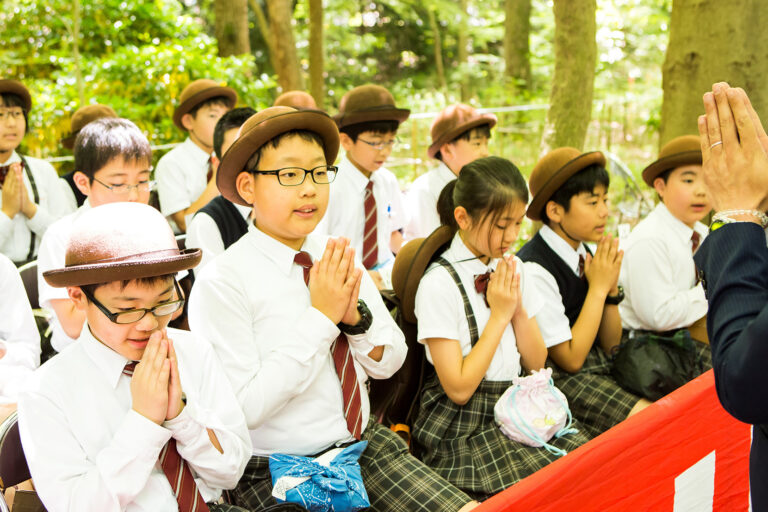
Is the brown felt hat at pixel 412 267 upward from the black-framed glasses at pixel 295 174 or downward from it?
downward

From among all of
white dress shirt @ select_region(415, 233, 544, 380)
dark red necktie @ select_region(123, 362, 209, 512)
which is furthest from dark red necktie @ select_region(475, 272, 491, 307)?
dark red necktie @ select_region(123, 362, 209, 512)

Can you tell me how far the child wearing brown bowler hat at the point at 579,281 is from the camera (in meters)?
3.12

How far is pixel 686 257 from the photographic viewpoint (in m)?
3.58

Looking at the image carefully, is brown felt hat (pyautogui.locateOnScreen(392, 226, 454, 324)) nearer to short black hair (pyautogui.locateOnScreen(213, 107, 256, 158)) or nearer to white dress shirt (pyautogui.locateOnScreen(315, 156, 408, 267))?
white dress shirt (pyautogui.locateOnScreen(315, 156, 408, 267))

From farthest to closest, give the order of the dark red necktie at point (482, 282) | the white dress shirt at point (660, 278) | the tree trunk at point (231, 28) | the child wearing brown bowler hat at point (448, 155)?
1. the tree trunk at point (231, 28)
2. the child wearing brown bowler hat at point (448, 155)
3. the white dress shirt at point (660, 278)
4. the dark red necktie at point (482, 282)

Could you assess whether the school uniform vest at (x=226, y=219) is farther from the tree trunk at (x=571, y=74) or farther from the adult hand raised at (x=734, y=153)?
the tree trunk at (x=571, y=74)

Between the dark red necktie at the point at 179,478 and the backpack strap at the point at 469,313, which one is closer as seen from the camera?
the dark red necktie at the point at 179,478

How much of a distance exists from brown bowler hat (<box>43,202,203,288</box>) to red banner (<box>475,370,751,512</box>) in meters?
1.08

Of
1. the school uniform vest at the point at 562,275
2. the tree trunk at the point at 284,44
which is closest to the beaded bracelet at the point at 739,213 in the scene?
the school uniform vest at the point at 562,275

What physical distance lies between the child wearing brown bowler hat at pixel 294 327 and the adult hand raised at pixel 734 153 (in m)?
1.14

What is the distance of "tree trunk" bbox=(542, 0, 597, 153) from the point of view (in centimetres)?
604

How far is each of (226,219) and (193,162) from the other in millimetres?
1498

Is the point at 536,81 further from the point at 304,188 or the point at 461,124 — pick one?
the point at 304,188

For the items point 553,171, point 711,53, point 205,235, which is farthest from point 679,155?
point 205,235
